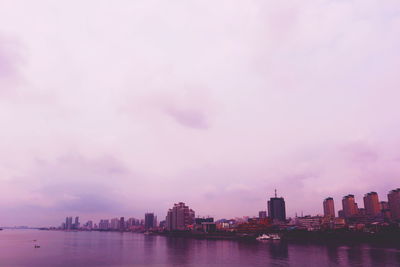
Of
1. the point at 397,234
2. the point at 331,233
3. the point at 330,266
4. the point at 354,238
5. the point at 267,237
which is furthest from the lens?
the point at 267,237

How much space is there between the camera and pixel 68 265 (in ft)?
210

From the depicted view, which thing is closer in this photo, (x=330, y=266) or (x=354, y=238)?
(x=330, y=266)

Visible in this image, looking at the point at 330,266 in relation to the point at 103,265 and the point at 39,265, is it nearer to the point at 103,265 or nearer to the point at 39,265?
the point at 103,265

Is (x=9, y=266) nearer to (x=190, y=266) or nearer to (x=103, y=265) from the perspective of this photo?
(x=103, y=265)

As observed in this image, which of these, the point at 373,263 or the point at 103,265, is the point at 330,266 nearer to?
the point at 373,263

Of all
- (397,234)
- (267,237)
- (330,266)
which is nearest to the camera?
(330,266)

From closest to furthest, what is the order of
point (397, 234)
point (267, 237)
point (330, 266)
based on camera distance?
point (330, 266)
point (397, 234)
point (267, 237)

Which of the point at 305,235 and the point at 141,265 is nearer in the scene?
the point at 141,265

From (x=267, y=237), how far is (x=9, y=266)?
147m

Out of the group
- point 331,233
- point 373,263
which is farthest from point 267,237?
point 373,263

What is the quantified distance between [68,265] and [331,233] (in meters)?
149

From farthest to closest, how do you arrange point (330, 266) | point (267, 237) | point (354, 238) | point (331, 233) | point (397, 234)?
point (267, 237), point (331, 233), point (354, 238), point (397, 234), point (330, 266)

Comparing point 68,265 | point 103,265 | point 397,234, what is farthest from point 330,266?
point 397,234

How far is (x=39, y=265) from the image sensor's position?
64.3 m
